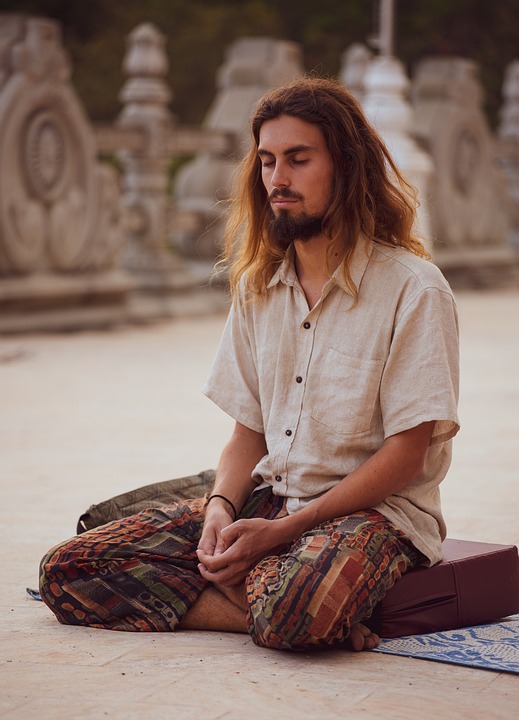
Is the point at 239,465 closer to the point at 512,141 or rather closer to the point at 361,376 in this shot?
the point at 361,376

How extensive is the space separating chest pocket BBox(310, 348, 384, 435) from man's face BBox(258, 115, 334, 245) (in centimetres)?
37

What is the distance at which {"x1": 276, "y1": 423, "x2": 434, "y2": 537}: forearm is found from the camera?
3.74 metres

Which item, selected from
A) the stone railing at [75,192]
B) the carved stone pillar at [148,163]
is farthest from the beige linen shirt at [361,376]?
the carved stone pillar at [148,163]

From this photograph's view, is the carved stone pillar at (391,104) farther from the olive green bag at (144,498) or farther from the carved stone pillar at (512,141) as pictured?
the carved stone pillar at (512,141)

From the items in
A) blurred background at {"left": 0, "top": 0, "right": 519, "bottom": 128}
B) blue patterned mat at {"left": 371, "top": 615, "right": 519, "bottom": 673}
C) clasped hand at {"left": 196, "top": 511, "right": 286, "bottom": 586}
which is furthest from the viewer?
blurred background at {"left": 0, "top": 0, "right": 519, "bottom": 128}

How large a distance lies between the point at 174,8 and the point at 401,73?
1784 cm

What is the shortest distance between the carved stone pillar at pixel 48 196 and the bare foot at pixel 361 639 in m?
8.79

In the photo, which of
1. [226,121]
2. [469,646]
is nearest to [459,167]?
[226,121]

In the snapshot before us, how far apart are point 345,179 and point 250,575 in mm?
1133

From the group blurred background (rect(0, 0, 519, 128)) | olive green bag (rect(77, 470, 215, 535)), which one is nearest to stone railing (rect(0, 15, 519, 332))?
olive green bag (rect(77, 470, 215, 535))

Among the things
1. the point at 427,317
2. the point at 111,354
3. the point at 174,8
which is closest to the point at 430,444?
the point at 427,317

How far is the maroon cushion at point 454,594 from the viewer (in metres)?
3.78

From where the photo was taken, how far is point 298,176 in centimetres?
387

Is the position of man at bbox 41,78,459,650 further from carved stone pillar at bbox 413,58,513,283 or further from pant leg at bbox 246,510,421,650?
carved stone pillar at bbox 413,58,513,283
